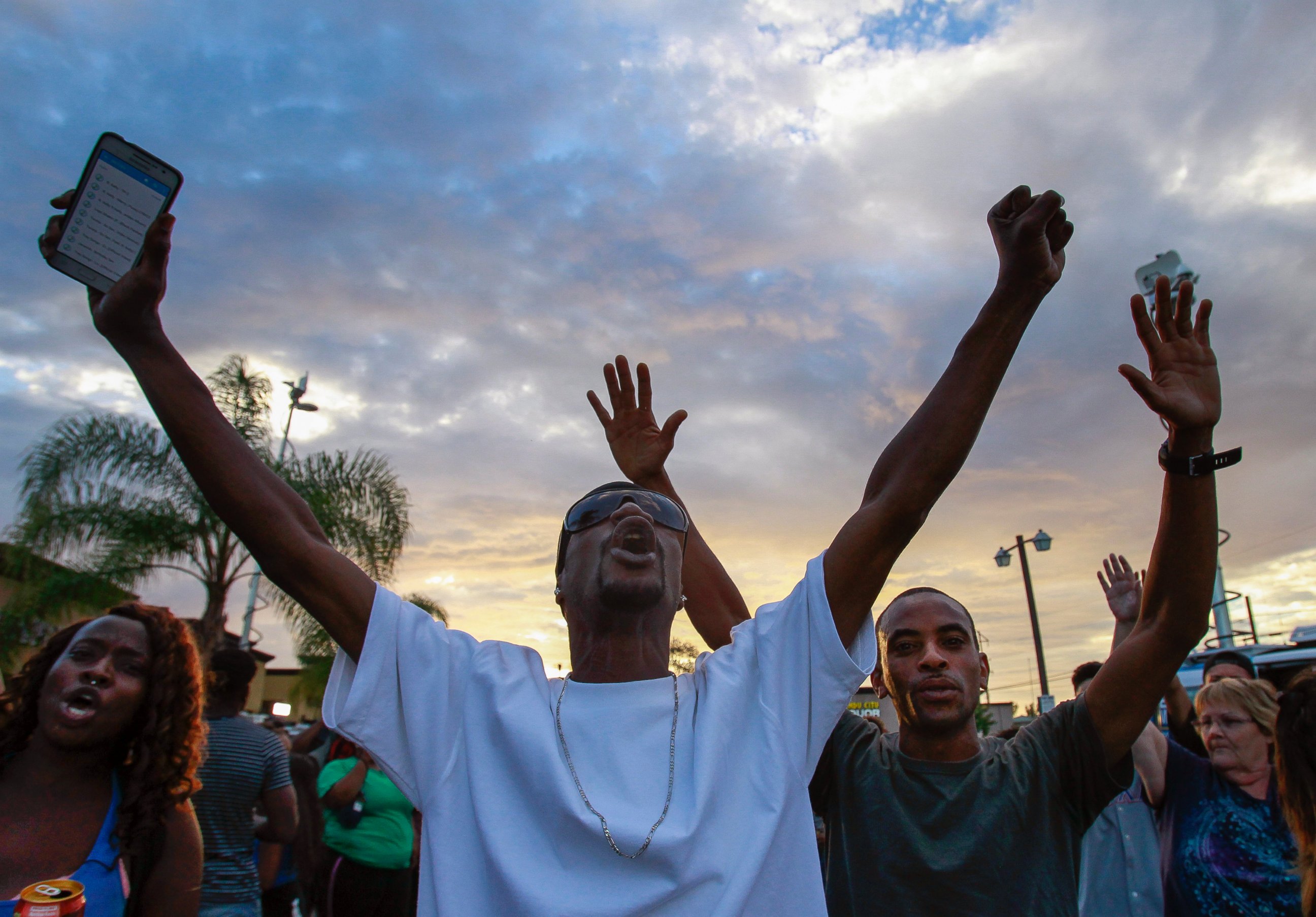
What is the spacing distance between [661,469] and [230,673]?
3386 millimetres

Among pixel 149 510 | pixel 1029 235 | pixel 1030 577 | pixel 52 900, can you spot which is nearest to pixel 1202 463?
pixel 1029 235

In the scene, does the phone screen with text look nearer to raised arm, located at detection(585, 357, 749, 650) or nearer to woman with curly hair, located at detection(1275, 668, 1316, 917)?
raised arm, located at detection(585, 357, 749, 650)

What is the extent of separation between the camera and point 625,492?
243 cm

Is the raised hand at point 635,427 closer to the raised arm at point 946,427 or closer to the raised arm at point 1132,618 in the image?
the raised arm at point 946,427

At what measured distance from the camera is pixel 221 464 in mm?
1955

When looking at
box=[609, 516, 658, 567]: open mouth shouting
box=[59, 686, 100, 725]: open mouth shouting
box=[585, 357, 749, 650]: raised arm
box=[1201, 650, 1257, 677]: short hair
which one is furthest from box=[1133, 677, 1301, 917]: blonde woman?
box=[59, 686, 100, 725]: open mouth shouting

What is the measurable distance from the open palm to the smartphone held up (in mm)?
2666

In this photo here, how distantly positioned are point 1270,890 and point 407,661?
3.39 metres

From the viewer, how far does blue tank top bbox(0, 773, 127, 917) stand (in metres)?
2.42

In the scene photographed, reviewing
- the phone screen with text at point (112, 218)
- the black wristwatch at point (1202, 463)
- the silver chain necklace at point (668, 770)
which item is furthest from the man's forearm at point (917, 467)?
the phone screen with text at point (112, 218)

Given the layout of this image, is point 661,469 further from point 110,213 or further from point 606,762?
point 110,213

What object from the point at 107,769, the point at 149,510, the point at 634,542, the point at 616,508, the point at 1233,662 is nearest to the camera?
the point at 634,542

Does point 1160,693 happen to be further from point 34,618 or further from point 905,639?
point 34,618

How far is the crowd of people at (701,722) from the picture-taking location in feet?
5.76
